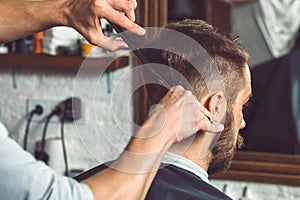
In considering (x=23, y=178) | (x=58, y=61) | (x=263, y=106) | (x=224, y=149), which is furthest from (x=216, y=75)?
(x=58, y=61)

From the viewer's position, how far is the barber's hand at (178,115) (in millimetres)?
975

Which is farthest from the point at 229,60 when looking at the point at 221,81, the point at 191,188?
the point at 191,188

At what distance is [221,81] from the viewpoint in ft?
4.35

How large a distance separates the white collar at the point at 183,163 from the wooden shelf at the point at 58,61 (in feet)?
2.50

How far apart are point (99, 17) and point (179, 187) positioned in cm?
42

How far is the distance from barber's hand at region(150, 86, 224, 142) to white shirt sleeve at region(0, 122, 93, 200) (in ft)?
0.63

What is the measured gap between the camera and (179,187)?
1.31 metres

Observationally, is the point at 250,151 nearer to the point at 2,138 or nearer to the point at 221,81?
the point at 221,81

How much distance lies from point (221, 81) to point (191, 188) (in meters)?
0.25

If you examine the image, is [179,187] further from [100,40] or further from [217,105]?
[100,40]

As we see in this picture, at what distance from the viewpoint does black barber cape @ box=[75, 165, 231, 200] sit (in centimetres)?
129

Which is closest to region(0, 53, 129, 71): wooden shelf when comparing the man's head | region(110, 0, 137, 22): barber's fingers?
the man's head

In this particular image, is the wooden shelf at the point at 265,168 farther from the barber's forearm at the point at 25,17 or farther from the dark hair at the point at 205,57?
the barber's forearm at the point at 25,17

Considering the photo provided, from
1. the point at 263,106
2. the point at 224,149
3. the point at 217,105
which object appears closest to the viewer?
the point at 217,105
